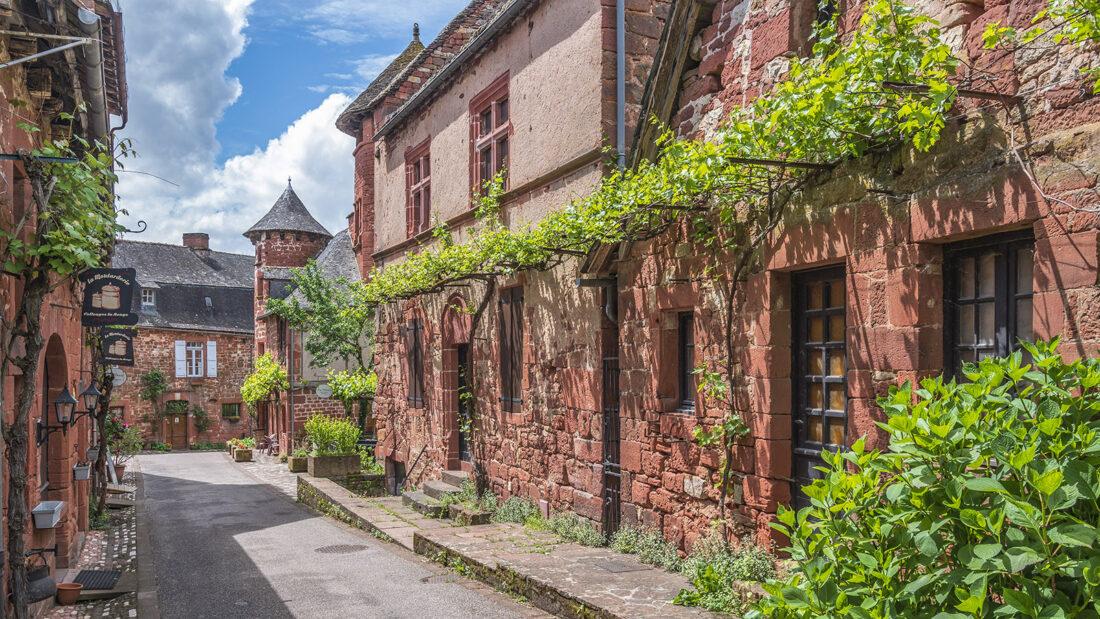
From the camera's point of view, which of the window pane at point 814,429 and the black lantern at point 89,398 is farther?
the black lantern at point 89,398

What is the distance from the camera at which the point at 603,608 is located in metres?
6.27

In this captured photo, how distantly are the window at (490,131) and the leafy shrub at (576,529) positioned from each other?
480cm

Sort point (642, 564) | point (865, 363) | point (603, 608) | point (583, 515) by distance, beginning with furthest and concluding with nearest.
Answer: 1. point (583, 515)
2. point (642, 564)
3. point (603, 608)
4. point (865, 363)

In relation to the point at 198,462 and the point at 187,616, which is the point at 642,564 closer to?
the point at 187,616

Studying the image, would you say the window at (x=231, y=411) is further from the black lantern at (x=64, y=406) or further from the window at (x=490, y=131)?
the black lantern at (x=64, y=406)

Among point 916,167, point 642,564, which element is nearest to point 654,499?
point 642,564

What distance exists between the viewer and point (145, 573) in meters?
9.71

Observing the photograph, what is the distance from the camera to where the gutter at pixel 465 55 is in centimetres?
1088

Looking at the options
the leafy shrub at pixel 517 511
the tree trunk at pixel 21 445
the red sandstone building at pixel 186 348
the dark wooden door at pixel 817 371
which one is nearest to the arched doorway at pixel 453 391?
the leafy shrub at pixel 517 511

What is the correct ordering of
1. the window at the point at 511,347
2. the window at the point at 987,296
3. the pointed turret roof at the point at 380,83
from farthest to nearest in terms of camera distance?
the pointed turret roof at the point at 380,83 → the window at the point at 511,347 → the window at the point at 987,296

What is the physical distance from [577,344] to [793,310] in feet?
11.3

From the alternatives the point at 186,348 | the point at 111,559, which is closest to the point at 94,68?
the point at 111,559

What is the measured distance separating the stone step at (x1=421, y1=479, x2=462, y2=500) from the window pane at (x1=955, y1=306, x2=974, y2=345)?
864 cm

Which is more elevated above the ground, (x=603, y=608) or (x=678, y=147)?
(x=678, y=147)
